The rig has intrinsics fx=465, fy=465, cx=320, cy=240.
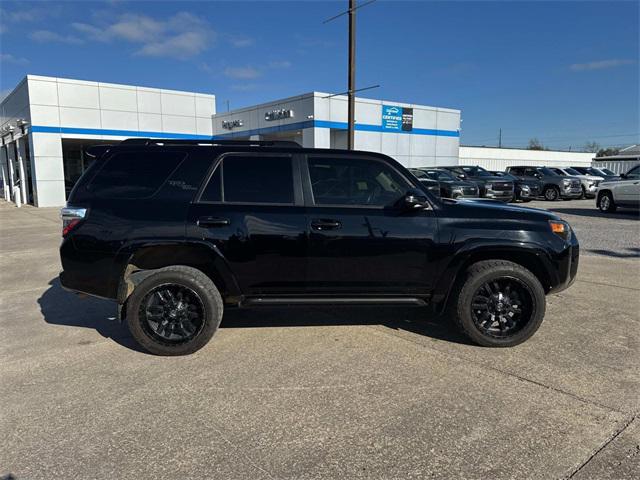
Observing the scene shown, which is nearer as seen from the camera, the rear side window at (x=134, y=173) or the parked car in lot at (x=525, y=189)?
the rear side window at (x=134, y=173)

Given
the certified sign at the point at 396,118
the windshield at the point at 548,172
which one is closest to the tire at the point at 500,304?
the windshield at the point at 548,172

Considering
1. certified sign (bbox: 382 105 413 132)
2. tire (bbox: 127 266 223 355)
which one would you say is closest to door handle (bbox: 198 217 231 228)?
tire (bbox: 127 266 223 355)

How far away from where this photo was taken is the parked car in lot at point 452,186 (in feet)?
61.0

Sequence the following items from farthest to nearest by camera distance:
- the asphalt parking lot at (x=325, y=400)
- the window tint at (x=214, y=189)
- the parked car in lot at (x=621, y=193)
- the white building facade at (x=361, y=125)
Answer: the white building facade at (x=361, y=125), the parked car in lot at (x=621, y=193), the window tint at (x=214, y=189), the asphalt parking lot at (x=325, y=400)

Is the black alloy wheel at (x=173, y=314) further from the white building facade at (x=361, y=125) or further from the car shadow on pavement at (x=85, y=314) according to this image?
the white building facade at (x=361, y=125)

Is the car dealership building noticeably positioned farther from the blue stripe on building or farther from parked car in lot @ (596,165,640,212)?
parked car in lot @ (596,165,640,212)

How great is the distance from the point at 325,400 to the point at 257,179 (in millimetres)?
2080

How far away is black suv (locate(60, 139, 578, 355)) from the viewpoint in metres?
4.18

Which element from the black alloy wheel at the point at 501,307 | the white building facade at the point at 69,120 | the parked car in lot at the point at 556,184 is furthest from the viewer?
the white building facade at the point at 69,120

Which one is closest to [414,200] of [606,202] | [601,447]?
[601,447]

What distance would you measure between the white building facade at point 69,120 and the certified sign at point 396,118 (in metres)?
11.1

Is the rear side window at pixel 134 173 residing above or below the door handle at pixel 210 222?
above

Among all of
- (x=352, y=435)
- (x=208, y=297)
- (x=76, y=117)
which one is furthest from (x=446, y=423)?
(x=76, y=117)

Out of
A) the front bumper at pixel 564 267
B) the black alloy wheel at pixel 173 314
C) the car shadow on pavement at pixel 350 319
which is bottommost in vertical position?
the car shadow on pavement at pixel 350 319
